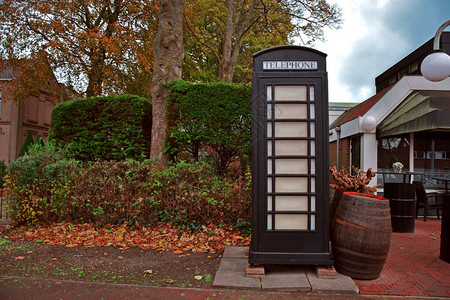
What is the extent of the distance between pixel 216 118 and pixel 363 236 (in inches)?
158

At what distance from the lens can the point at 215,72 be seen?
22328mm

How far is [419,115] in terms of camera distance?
8344 mm

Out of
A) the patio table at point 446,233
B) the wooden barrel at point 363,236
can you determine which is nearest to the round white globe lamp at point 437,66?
the patio table at point 446,233

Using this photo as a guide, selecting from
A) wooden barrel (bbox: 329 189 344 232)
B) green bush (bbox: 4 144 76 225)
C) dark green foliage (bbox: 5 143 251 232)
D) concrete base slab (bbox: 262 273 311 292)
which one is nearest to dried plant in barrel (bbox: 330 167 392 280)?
wooden barrel (bbox: 329 189 344 232)

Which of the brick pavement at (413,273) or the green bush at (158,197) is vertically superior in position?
the green bush at (158,197)

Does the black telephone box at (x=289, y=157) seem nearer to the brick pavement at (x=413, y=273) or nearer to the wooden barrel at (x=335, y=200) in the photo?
the wooden barrel at (x=335, y=200)

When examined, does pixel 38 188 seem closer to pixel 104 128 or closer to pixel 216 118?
pixel 104 128

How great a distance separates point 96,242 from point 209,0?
51.8 feet

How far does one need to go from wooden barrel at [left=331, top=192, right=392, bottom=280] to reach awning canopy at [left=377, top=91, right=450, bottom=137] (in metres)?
5.93

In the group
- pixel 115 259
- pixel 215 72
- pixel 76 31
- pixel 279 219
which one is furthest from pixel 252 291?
pixel 215 72

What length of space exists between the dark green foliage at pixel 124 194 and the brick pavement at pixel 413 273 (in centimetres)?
245

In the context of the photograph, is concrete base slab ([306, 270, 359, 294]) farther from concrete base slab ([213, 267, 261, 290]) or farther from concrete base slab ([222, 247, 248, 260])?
concrete base slab ([222, 247, 248, 260])

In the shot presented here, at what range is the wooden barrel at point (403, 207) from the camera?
6.30 m

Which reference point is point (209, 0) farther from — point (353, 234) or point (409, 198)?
point (353, 234)
